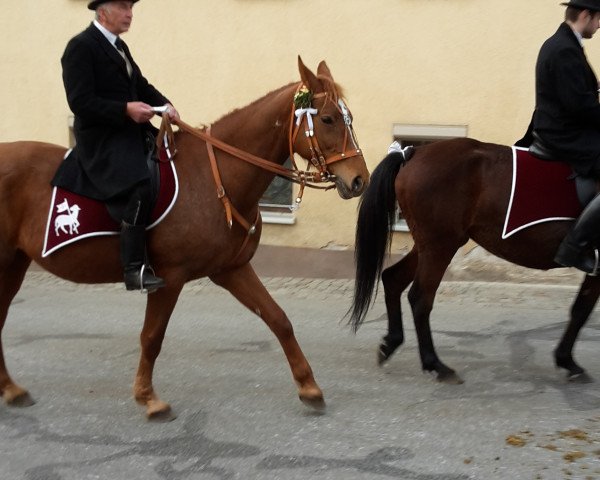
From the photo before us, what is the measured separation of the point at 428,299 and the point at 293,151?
1.54 metres

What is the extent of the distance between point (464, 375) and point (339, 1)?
5.03 metres

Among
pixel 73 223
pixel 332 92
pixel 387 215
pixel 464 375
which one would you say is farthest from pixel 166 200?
pixel 464 375

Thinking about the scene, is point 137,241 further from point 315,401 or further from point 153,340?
point 315,401

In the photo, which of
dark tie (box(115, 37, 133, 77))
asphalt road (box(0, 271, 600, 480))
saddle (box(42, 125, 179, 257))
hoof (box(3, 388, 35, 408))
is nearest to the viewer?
asphalt road (box(0, 271, 600, 480))

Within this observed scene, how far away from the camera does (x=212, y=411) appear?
557 cm

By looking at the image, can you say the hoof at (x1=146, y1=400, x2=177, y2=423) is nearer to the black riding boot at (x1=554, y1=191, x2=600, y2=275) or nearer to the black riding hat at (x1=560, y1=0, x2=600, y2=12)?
the black riding boot at (x1=554, y1=191, x2=600, y2=275)

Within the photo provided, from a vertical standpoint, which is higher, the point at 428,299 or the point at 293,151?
the point at 293,151

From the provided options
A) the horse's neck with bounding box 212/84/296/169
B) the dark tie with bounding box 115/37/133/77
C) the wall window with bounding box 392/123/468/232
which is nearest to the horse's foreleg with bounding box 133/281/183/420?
the horse's neck with bounding box 212/84/296/169

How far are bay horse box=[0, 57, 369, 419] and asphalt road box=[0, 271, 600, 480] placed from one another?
1.22 ft

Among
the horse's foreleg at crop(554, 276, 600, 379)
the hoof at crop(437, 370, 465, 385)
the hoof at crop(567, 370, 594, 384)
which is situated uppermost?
the horse's foreleg at crop(554, 276, 600, 379)

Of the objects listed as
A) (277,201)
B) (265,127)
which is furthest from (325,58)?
(265,127)

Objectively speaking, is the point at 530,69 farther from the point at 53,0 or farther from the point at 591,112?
the point at 53,0

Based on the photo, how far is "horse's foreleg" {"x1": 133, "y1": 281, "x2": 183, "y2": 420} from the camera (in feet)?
17.5

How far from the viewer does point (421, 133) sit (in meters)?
9.89
